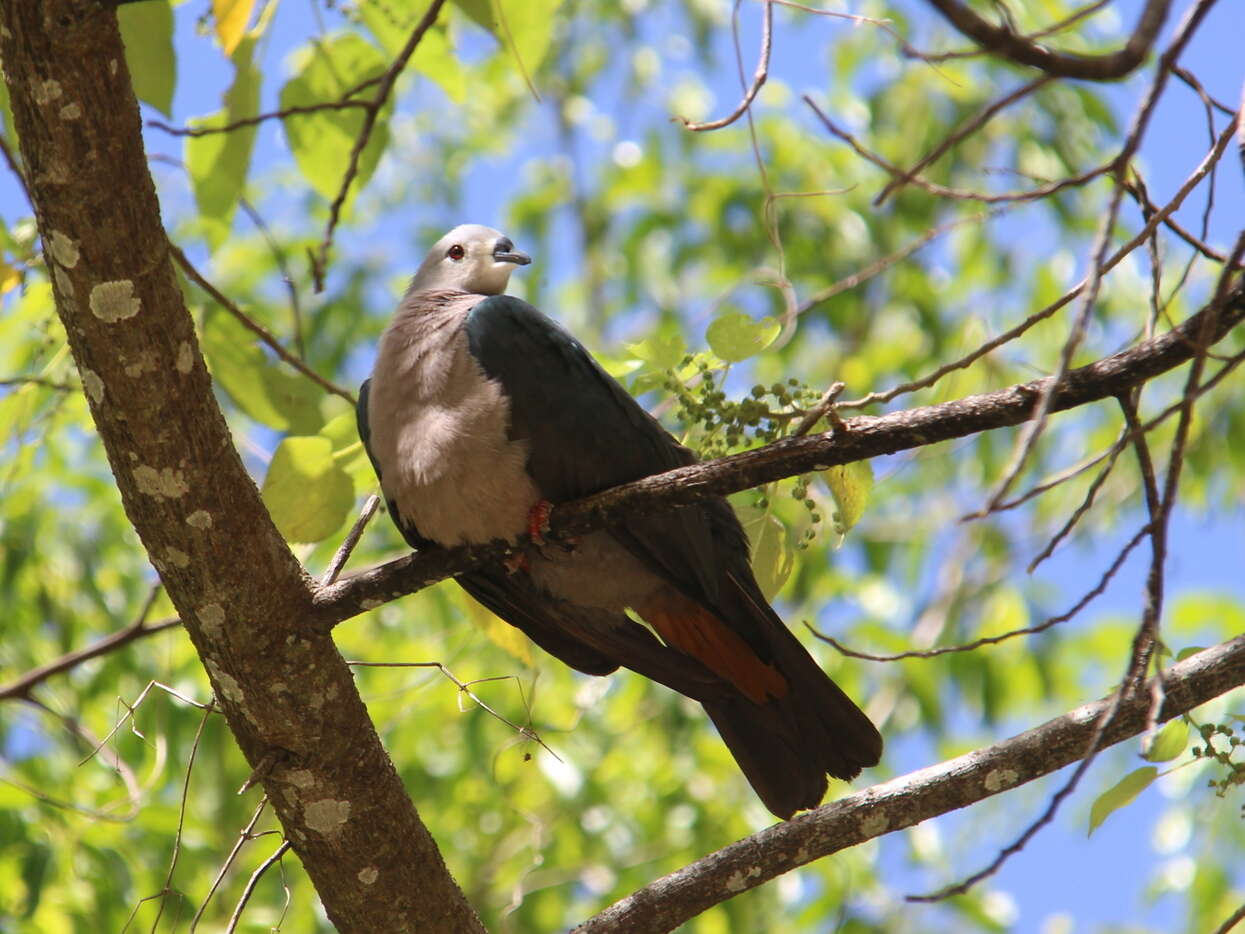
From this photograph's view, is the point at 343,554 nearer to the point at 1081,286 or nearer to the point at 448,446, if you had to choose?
the point at 448,446

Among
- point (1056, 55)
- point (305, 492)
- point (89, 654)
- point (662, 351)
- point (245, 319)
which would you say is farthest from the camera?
point (89, 654)

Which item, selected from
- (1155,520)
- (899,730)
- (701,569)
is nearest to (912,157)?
(899,730)

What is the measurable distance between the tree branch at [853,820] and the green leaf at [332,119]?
65.4 inches

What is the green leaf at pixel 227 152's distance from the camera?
2.79m

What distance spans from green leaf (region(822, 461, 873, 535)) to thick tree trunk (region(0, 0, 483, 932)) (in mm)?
998

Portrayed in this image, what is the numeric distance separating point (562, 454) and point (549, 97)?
7.62 meters

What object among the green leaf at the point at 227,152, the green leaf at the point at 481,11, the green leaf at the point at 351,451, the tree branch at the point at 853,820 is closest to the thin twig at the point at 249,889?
the tree branch at the point at 853,820

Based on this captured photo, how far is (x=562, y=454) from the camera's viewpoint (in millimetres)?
2660

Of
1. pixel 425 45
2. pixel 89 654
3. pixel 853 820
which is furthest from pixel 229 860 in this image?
pixel 425 45

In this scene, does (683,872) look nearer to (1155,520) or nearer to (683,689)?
(683,689)

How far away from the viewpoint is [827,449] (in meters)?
2.00

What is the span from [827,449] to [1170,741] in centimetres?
81

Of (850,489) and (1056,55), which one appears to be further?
(850,489)

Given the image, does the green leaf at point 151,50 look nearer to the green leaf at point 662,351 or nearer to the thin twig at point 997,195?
the green leaf at point 662,351
